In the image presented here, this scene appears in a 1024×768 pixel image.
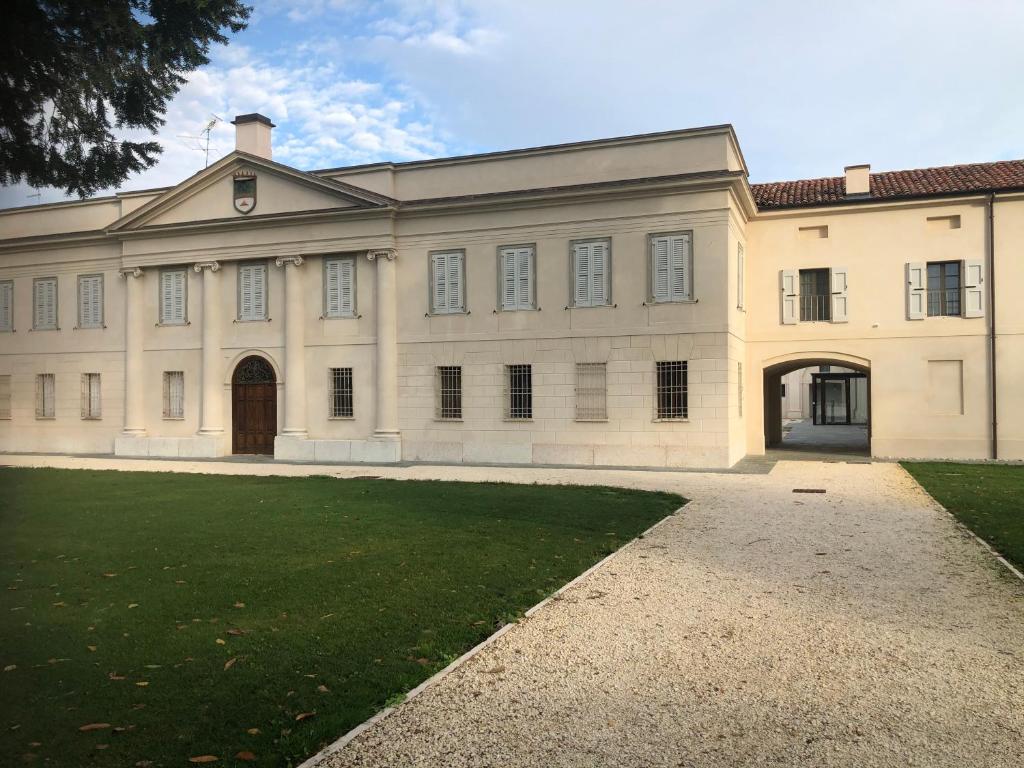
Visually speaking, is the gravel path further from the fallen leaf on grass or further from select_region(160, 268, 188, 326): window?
select_region(160, 268, 188, 326): window

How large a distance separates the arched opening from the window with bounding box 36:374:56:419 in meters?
23.5

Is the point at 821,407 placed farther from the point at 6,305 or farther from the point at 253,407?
the point at 6,305

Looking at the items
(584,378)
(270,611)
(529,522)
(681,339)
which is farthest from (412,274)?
(270,611)

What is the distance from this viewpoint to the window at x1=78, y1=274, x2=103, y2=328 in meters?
27.0

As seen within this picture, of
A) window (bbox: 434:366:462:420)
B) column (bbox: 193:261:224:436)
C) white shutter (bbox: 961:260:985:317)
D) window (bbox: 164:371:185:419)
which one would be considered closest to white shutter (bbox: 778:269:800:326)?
white shutter (bbox: 961:260:985:317)

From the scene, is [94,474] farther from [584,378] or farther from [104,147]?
[104,147]

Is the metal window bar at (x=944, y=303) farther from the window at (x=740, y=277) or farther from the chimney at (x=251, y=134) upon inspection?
the chimney at (x=251, y=134)

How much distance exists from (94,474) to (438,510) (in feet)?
35.3

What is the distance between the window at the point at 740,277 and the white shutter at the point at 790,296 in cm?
112

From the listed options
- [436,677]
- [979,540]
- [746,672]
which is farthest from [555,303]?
[436,677]

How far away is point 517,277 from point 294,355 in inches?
285

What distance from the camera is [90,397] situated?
27.4 meters

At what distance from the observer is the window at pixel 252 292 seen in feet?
82.2

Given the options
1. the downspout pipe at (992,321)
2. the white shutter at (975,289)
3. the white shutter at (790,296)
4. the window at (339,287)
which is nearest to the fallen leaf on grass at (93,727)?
the window at (339,287)
